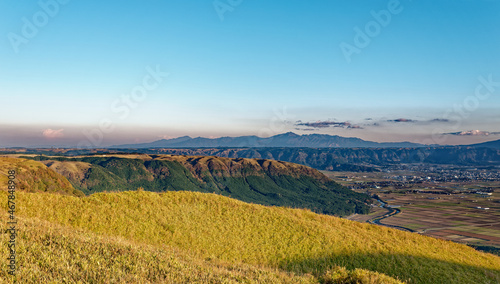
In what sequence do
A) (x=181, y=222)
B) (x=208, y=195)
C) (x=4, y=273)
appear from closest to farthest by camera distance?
(x=4, y=273)
(x=181, y=222)
(x=208, y=195)

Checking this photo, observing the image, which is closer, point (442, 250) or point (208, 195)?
point (442, 250)

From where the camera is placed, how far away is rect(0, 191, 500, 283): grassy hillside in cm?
2395

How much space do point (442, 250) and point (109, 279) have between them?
35.8 m

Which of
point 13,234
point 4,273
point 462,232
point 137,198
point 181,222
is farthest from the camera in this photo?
point 462,232

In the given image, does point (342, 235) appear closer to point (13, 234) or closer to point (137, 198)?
point (137, 198)

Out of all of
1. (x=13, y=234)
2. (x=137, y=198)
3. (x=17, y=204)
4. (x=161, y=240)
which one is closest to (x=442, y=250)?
(x=161, y=240)

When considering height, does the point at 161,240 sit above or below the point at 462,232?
above

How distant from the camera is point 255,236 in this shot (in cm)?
2823

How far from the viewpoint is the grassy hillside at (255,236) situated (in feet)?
78.6

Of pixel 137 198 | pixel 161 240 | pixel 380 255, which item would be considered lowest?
pixel 380 255

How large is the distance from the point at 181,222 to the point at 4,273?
1783cm

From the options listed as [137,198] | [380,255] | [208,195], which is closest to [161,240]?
[137,198]

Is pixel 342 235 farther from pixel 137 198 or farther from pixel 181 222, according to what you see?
pixel 137 198

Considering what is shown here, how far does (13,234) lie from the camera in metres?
14.1
